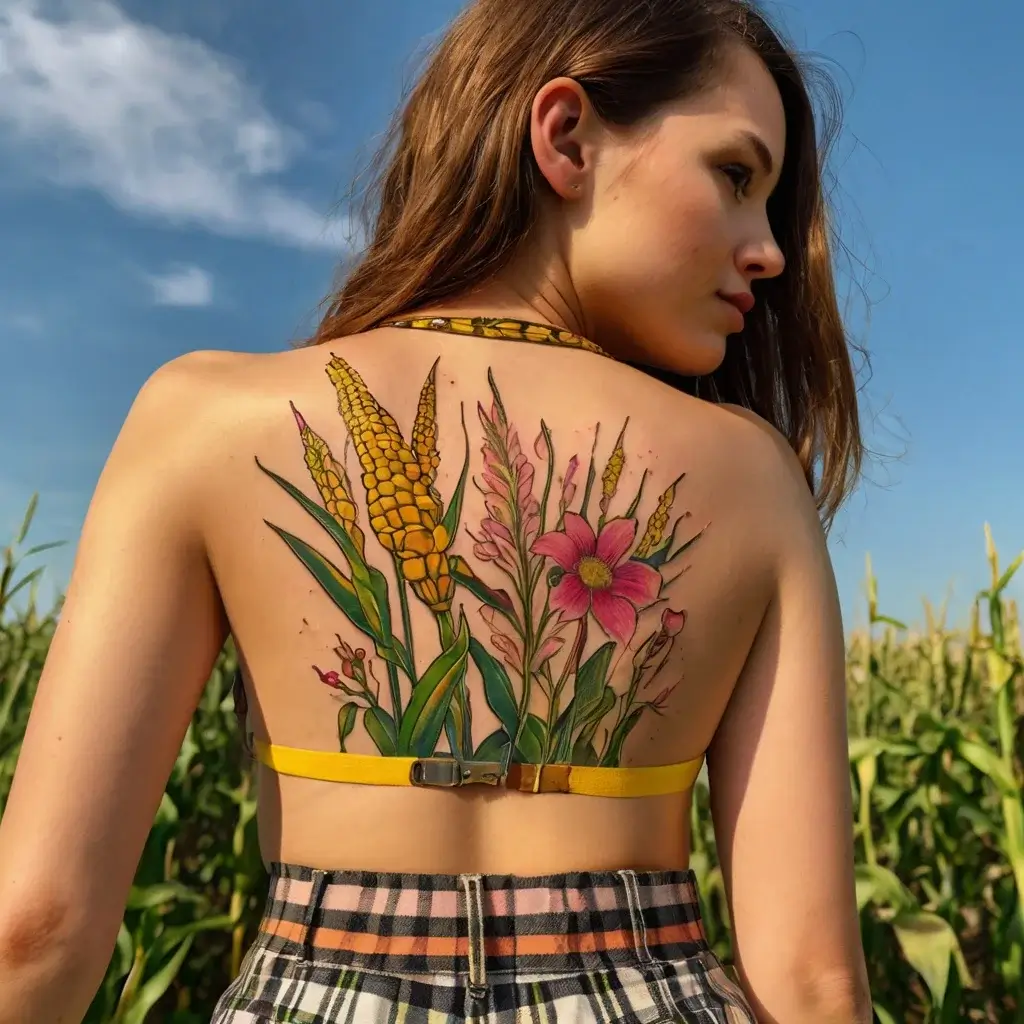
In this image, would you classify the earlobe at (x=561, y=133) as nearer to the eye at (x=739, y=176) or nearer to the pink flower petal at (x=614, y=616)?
the eye at (x=739, y=176)

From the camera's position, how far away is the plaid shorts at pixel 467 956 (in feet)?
2.95

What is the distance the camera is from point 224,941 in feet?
8.78

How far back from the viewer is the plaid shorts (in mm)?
900

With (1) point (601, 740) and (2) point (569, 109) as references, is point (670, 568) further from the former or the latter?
(2) point (569, 109)

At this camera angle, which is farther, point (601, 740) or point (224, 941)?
point (224, 941)

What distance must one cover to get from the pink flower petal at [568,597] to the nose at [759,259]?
49 cm

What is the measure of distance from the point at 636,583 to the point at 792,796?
11.8 inches

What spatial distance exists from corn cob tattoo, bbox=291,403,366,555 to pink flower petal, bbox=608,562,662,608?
0.83ft

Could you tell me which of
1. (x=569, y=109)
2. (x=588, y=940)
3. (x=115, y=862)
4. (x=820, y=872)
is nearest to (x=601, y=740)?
(x=588, y=940)

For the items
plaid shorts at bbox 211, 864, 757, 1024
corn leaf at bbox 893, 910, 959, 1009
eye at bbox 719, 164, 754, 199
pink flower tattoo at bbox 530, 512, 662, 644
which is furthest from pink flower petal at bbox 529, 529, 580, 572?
corn leaf at bbox 893, 910, 959, 1009

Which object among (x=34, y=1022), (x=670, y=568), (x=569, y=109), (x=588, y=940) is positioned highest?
(x=569, y=109)

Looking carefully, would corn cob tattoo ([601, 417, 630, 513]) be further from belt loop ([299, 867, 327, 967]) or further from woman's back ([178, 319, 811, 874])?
belt loop ([299, 867, 327, 967])

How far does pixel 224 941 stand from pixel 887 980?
168cm

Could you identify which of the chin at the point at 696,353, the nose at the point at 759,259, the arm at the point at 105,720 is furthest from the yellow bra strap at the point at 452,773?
the nose at the point at 759,259
